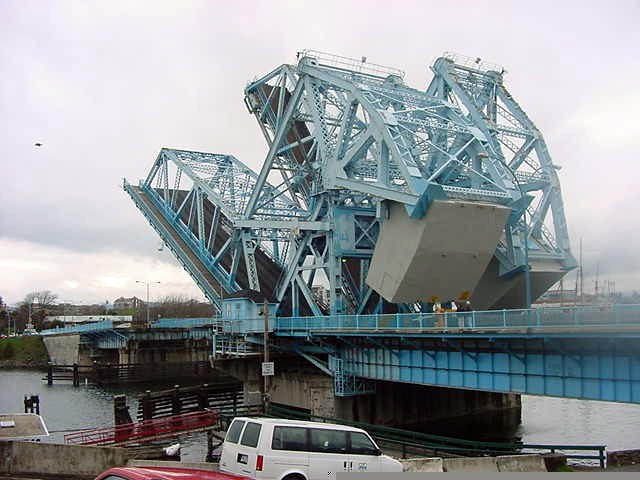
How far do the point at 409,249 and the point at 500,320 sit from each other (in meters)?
7.91

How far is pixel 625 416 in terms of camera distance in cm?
4431

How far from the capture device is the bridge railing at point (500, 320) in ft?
67.9

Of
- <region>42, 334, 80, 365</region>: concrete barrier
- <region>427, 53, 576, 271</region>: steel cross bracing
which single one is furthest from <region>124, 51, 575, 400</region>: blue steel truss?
<region>42, 334, 80, 365</region>: concrete barrier

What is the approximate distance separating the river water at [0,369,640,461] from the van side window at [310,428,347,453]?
1430cm

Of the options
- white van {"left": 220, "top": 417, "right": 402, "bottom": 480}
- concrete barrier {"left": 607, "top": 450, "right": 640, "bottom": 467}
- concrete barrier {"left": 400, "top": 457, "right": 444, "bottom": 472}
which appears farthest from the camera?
concrete barrier {"left": 607, "top": 450, "right": 640, "bottom": 467}

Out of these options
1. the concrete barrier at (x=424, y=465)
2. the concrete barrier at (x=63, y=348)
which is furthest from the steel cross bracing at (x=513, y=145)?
the concrete barrier at (x=63, y=348)

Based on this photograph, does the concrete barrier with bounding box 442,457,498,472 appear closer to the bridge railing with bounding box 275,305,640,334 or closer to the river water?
the bridge railing with bounding box 275,305,640,334

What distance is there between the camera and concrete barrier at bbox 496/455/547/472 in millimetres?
19750

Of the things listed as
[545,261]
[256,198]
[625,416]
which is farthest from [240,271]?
[625,416]

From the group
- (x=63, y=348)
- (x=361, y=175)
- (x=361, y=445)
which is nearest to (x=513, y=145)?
(x=361, y=175)

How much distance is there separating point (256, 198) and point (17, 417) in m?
21.7

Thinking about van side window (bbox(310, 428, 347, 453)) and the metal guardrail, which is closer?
van side window (bbox(310, 428, 347, 453))

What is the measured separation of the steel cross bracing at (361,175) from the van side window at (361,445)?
16309mm

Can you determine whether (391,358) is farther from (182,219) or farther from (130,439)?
(182,219)
